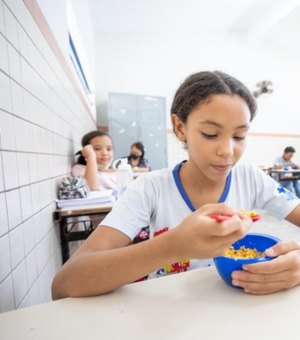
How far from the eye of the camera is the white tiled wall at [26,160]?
83cm

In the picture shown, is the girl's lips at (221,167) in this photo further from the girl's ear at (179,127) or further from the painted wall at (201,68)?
the painted wall at (201,68)

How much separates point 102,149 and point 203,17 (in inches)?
188

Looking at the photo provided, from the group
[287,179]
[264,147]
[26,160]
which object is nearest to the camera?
[26,160]

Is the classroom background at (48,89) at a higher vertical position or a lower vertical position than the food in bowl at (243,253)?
higher

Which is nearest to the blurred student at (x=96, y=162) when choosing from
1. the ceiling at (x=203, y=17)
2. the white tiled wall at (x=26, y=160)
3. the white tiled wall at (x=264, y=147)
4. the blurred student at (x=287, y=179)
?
the white tiled wall at (x=26, y=160)

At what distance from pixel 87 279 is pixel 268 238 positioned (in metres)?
0.48

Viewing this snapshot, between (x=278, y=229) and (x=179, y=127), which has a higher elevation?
(x=179, y=127)

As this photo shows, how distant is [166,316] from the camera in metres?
0.45

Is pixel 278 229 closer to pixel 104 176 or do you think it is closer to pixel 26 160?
pixel 104 176

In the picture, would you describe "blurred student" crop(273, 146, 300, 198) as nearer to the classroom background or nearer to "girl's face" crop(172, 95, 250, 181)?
the classroom background

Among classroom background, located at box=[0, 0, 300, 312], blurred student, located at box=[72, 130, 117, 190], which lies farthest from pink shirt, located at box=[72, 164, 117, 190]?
classroom background, located at box=[0, 0, 300, 312]

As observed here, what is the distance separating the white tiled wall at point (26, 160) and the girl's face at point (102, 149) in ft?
2.71

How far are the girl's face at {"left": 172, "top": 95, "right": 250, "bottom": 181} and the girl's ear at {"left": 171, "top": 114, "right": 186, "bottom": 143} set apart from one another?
0.08 m

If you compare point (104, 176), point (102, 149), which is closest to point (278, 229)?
point (104, 176)
